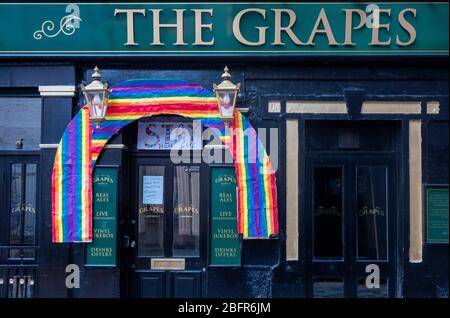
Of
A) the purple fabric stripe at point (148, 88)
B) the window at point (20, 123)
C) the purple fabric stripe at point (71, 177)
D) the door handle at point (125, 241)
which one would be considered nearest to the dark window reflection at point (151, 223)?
the door handle at point (125, 241)

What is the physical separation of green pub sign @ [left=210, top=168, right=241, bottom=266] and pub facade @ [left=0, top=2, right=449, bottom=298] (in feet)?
0.06

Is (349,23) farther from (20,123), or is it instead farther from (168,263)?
(20,123)

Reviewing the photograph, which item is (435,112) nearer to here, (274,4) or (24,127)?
(274,4)

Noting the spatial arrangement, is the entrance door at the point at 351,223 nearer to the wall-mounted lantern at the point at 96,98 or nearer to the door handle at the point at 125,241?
the door handle at the point at 125,241

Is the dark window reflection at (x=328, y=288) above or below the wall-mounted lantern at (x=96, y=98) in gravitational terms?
below

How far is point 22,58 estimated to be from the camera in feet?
35.7

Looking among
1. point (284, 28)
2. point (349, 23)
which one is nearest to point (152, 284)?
point (284, 28)

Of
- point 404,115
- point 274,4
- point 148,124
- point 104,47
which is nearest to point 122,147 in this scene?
point 148,124

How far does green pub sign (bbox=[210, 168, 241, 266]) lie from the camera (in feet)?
35.6

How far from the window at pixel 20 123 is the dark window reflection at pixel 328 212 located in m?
3.81

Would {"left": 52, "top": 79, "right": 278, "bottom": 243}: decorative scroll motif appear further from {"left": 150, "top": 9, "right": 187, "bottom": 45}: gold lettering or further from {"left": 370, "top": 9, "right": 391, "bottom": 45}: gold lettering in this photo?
{"left": 370, "top": 9, "right": 391, "bottom": 45}: gold lettering

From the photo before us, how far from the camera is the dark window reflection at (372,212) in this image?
1105 centimetres

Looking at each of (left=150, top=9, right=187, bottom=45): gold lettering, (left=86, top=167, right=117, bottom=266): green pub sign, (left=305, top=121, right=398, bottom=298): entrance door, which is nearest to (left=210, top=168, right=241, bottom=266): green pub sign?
(left=305, top=121, right=398, bottom=298): entrance door

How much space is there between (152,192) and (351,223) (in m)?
2.69
